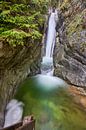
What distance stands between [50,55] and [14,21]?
9.13m

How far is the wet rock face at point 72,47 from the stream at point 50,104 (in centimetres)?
70

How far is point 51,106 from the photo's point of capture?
30.1 feet

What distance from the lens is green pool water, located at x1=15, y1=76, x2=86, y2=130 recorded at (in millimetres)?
7777

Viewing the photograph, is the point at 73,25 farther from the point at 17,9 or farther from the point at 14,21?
the point at 14,21

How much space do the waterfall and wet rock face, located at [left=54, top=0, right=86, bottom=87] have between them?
66 cm

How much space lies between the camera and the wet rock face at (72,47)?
1205cm

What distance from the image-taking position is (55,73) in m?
13.3

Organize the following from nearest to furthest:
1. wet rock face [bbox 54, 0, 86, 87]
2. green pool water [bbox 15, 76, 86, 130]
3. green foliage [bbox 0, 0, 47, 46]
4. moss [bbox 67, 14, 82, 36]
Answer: green foliage [bbox 0, 0, 47, 46] → green pool water [bbox 15, 76, 86, 130] → wet rock face [bbox 54, 0, 86, 87] → moss [bbox 67, 14, 82, 36]

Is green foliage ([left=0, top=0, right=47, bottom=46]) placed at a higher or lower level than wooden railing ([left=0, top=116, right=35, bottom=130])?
higher

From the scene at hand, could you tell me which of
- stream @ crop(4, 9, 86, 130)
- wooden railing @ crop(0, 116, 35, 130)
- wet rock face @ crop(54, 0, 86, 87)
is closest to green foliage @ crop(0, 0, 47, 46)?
wooden railing @ crop(0, 116, 35, 130)

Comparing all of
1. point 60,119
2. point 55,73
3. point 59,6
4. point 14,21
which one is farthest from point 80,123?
point 59,6

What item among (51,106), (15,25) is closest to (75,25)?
(51,106)

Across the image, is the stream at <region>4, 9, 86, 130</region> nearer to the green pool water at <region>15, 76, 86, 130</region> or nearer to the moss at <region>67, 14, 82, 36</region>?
the green pool water at <region>15, 76, 86, 130</region>

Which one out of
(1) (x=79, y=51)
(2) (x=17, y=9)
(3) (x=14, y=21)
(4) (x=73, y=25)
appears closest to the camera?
(3) (x=14, y=21)
